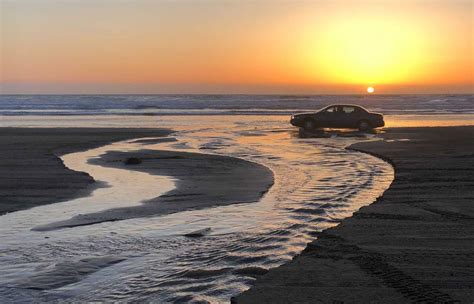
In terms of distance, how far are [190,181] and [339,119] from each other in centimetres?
2060

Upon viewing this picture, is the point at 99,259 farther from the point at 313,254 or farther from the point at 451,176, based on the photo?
the point at 451,176

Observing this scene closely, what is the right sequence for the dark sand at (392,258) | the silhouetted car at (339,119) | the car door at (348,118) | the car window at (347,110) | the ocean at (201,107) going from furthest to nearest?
the ocean at (201,107)
the car window at (347,110)
the car door at (348,118)
the silhouetted car at (339,119)
the dark sand at (392,258)

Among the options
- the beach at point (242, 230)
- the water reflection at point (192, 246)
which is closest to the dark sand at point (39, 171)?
the beach at point (242, 230)

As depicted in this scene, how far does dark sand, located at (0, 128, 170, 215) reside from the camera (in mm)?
Answer: 11796

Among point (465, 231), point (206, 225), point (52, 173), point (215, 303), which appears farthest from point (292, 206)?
point (52, 173)

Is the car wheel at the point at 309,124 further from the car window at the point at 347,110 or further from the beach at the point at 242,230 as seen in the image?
the beach at the point at 242,230

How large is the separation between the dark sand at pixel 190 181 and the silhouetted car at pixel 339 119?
13.7 metres

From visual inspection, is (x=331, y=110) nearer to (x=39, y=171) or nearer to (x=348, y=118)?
(x=348, y=118)

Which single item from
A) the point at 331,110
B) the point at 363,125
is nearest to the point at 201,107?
the point at 331,110

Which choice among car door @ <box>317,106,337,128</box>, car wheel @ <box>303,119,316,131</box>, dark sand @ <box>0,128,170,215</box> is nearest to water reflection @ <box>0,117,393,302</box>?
dark sand @ <box>0,128,170,215</box>

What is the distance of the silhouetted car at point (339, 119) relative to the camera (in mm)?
33219

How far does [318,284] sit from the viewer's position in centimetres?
600

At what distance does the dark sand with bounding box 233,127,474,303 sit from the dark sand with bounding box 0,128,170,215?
5.54 metres

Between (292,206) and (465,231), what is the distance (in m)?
3.06
